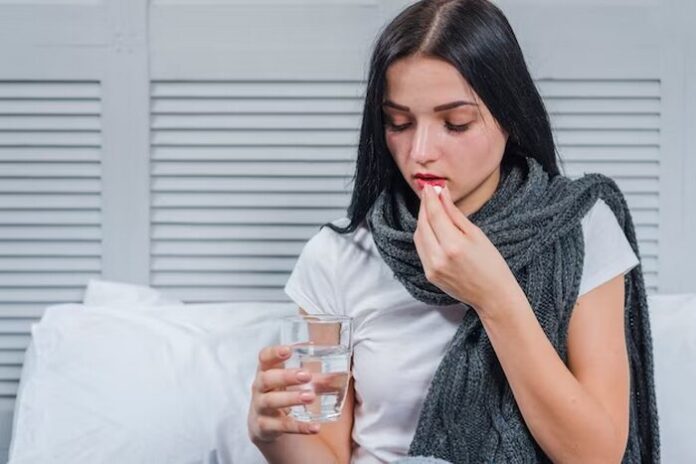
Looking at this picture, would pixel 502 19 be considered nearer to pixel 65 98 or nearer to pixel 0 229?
pixel 65 98

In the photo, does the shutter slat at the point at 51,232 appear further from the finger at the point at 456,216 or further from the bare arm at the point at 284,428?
the finger at the point at 456,216

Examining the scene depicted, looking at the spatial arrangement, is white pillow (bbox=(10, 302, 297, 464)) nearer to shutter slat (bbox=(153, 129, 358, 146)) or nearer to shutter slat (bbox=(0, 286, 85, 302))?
shutter slat (bbox=(0, 286, 85, 302))

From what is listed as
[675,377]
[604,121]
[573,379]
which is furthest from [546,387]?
[604,121]

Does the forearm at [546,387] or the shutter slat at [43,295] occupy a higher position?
the forearm at [546,387]

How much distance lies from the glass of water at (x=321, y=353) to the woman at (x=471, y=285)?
0.09 feet

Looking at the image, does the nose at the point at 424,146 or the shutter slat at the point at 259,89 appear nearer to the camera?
the nose at the point at 424,146

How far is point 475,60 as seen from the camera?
1.20 metres

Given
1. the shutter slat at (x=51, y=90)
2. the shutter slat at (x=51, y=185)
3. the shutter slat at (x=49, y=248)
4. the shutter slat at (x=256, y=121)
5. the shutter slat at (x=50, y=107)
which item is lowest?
the shutter slat at (x=49, y=248)

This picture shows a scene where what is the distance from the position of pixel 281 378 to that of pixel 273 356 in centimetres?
3

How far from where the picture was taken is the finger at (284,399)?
3.40ft

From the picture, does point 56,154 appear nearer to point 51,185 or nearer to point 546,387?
point 51,185

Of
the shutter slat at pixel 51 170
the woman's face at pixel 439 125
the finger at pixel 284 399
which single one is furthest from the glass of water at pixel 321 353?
the shutter slat at pixel 51 170

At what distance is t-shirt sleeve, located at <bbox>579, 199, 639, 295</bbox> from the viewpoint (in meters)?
1.24

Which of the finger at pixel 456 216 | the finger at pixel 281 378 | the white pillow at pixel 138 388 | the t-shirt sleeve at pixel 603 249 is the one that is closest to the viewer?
the finger at pixel 281 378
